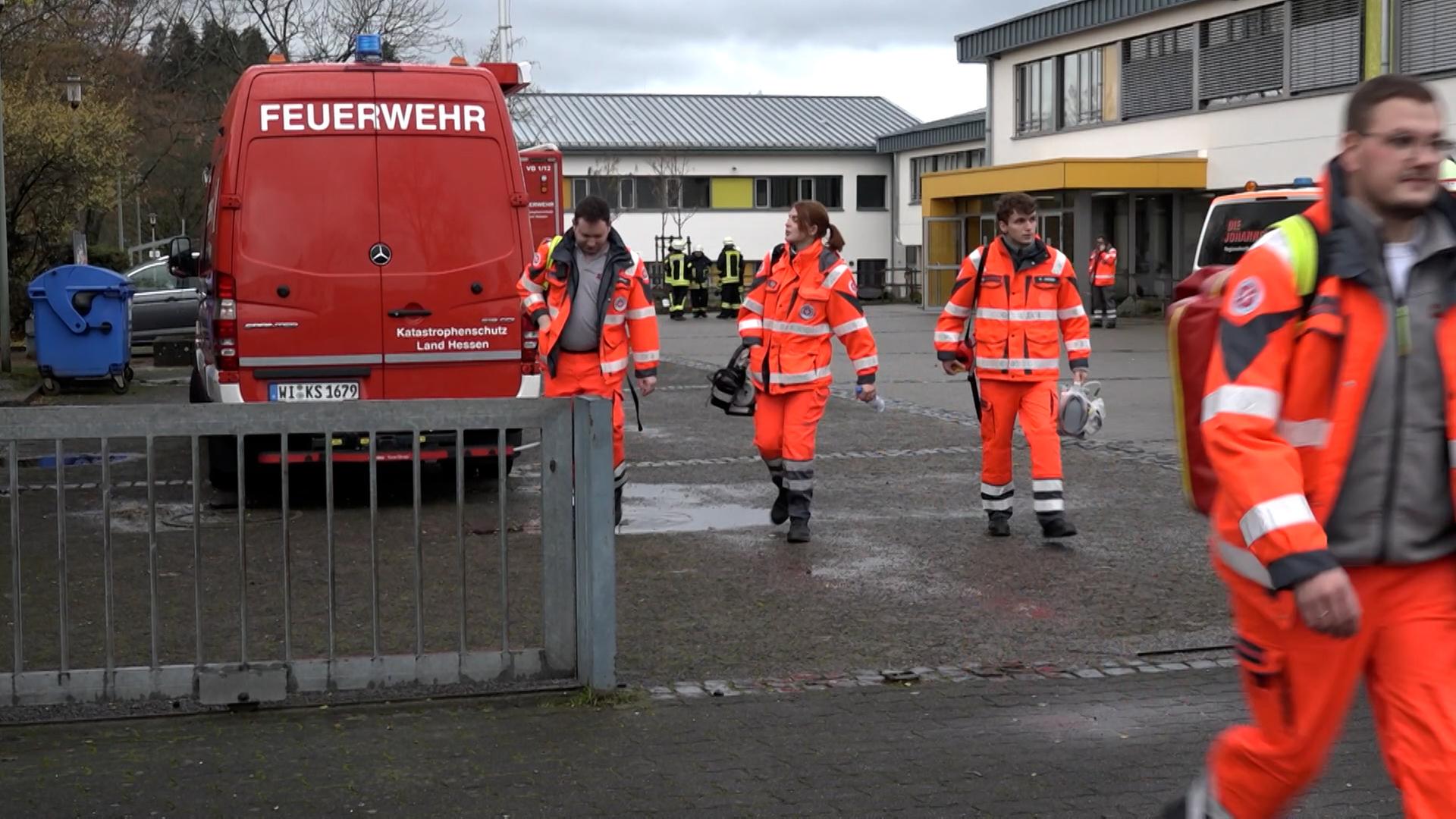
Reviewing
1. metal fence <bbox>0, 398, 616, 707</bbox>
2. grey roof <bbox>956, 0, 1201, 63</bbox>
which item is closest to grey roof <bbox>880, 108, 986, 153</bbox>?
grey roof <bbox>956, 0, 1201, 63</bbox>

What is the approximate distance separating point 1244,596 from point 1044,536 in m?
5.98

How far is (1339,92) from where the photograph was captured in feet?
109

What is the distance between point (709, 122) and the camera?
71.3m

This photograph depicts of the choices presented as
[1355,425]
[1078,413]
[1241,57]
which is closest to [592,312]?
[1078,413]

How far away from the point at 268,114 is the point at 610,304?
259 cm

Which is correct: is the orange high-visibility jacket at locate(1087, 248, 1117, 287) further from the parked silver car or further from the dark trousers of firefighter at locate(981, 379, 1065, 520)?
the dark trousers of firefighter at locate(981, 379, 1065, 520)

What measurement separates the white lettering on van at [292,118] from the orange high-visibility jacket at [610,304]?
1.83 meters

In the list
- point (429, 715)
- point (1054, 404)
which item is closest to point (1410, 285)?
point (429, 715)

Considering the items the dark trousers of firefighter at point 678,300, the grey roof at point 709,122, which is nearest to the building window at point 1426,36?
the dark trousers of firefighter at point 678,300

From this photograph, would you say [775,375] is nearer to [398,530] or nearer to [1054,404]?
[1054,404]

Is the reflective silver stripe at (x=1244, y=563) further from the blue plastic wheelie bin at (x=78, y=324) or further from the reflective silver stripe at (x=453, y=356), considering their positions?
the blue plastic wheelie bin at (x=78, y=324)

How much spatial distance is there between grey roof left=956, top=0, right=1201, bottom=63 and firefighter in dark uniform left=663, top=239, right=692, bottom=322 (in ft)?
31.6

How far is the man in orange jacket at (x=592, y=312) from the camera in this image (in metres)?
9.79

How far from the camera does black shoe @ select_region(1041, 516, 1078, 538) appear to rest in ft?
31.0
